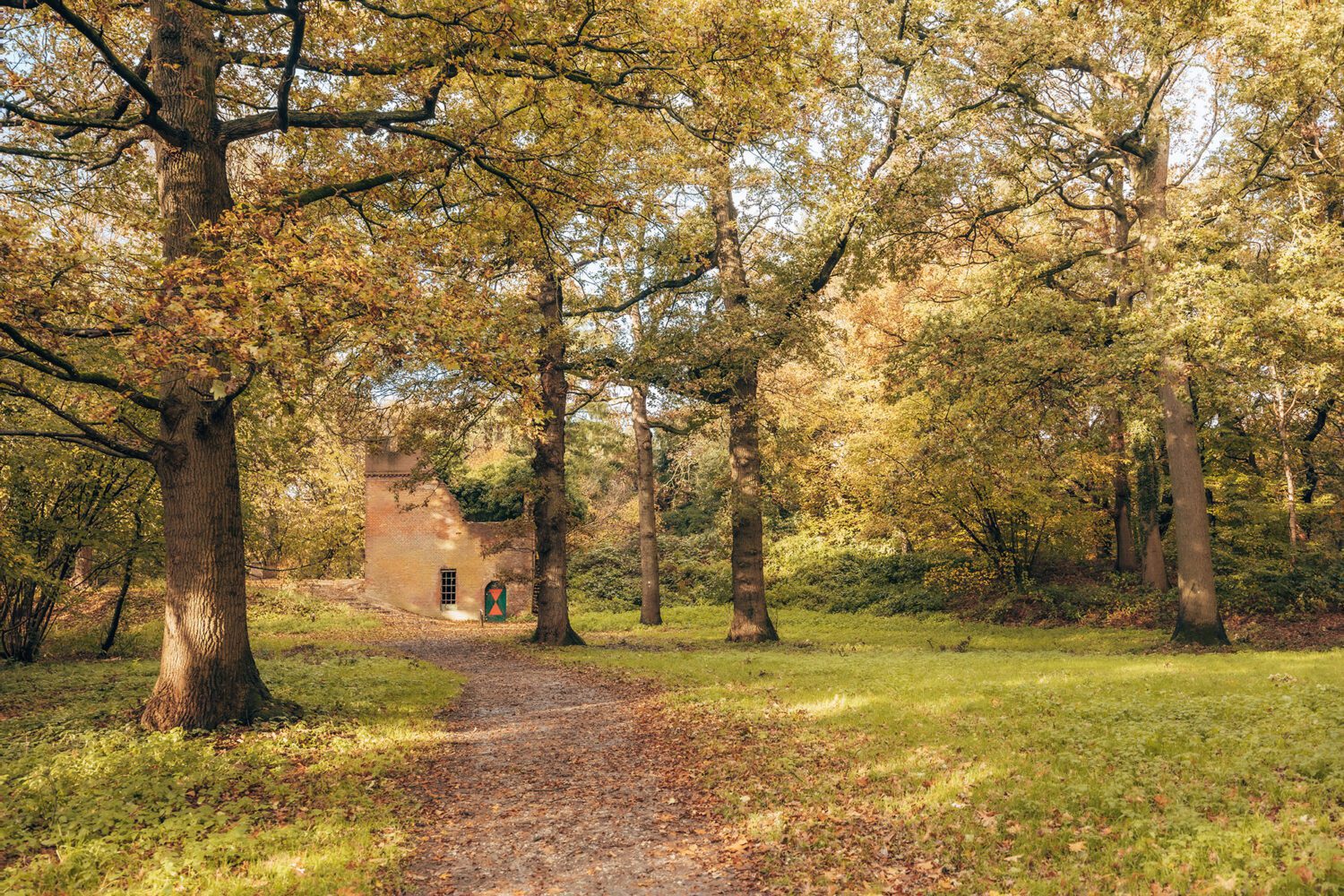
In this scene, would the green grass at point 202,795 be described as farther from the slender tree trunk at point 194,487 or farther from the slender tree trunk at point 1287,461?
the slender tree trunk at point 1287,461

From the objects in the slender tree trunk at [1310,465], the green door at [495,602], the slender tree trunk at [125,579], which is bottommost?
the green door at [495,602]

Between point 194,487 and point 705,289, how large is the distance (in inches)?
545

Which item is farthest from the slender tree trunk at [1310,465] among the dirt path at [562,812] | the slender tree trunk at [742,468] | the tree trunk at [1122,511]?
the dirt path at [562,812]

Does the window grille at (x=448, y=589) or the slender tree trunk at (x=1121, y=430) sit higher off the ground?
the slender tree trunk at (x=1121, y=430)

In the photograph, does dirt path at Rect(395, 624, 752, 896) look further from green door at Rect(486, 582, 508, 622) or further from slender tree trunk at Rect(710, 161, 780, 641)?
green door at Rect(486, 582, 508, 622)

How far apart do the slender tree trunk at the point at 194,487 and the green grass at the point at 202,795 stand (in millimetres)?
525

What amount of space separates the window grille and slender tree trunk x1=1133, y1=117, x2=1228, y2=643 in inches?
Result: 1002

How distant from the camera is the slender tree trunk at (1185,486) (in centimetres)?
1727

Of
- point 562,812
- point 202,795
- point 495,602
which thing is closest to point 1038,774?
point 562,812

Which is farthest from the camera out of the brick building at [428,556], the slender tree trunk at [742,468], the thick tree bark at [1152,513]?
the brick building at [428,556]

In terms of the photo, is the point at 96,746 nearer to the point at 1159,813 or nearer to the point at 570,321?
the point at 1159,813

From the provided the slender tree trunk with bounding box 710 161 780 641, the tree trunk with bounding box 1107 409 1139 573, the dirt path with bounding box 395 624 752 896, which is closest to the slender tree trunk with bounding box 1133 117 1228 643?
the tree trunk with bounding box 1107 409 1139 573

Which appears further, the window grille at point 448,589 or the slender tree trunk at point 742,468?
the window grille at point 448,589

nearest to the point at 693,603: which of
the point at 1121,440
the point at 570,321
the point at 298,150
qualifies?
the point at 570,321
